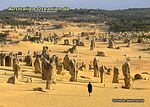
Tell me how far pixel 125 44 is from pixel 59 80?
143ft

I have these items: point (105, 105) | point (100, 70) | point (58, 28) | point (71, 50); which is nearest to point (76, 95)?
point (105, 105)

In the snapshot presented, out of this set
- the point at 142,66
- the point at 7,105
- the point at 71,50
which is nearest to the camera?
the point at 7,105

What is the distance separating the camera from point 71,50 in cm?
6253

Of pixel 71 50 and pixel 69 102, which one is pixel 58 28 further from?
pixel 69 102

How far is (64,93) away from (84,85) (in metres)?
4.47

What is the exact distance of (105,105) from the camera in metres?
23.6

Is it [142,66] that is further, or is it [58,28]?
[58,28]

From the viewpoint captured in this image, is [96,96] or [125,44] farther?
[125,44]

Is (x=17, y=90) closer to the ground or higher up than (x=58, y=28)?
closer to the ground

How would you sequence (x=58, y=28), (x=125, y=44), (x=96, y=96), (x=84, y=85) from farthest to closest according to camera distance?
(x=58, y=28) → (x=125, y=44) → (x=84, y=85) → (x=96, y=96)

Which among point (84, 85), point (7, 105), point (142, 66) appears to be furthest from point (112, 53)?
point (7, 105)

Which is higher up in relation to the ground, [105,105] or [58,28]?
[58,28]

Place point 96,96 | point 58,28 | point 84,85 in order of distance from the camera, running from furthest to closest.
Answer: point 58,28 → point 84,85 → point 96,96

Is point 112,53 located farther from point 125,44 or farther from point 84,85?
point 84,85
